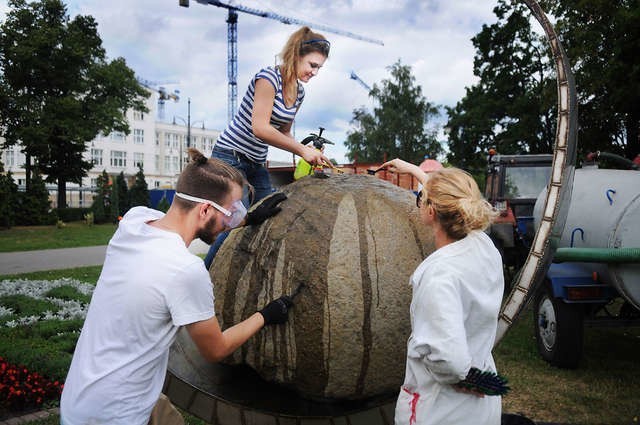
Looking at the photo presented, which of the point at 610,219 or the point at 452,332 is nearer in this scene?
the point at 452,332

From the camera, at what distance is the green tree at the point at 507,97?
74.8ft

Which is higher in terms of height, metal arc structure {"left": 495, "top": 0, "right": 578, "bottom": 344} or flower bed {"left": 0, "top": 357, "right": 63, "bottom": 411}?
metal arc structure {"left": 495, "top": 0, "right": 578, "bottom": 344}

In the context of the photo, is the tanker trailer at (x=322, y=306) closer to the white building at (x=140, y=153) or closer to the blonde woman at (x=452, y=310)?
the blonde woman at (x=452, y=310)

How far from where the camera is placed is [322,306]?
2.49m

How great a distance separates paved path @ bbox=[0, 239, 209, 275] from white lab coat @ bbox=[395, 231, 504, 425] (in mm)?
11058

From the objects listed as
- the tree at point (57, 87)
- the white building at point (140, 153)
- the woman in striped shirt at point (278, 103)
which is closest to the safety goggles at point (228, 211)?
the woman in striped shirt at point (278, 103)

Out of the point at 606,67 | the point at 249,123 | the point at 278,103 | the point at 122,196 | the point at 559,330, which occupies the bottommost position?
the point at 122,196

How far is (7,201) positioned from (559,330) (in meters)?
25.0

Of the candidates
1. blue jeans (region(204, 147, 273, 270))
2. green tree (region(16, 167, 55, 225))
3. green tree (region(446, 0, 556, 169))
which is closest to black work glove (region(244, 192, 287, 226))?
blue jeans (region(204, 147, 273, 270))

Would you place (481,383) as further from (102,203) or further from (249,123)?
(102,203)

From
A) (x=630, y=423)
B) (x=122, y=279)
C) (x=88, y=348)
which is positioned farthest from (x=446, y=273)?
(x=630, y=423)

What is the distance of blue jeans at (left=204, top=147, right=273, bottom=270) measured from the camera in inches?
127

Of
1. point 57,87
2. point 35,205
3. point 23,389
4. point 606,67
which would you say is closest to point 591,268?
point 23,389

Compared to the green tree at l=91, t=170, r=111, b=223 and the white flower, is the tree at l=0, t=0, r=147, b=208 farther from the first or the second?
the white flower
